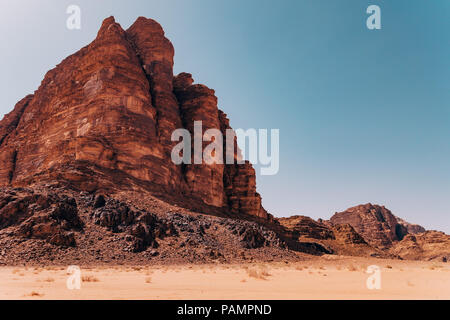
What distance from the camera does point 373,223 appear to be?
135 m

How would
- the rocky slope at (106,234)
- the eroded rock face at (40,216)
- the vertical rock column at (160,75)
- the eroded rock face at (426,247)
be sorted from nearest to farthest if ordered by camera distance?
the rocky slope at (106,234) < the eroded rock face at (40,216) < the vertical rock column at (160,75) < the eroded rock face at (426,247)

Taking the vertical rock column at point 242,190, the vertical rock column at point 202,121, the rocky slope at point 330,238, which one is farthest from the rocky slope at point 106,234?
the rocky slope at point 330,238

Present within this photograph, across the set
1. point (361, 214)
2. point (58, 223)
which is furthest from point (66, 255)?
point (361, 214)

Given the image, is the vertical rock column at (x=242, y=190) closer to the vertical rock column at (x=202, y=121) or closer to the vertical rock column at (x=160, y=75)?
the vertical rock column at (x=202, y=121)

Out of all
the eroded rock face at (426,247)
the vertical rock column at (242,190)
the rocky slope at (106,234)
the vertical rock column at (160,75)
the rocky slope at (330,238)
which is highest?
the vertical rock column at (160,75)

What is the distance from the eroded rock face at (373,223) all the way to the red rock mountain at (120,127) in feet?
226

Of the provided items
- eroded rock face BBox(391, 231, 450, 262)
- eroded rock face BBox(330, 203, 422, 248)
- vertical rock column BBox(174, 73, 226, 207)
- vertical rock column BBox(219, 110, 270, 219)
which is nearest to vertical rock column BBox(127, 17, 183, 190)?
vertical rock column BBox(174, 73, 226, 207)

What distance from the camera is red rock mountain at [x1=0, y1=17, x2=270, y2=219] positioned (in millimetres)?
52469

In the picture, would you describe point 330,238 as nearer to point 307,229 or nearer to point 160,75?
point 307,229

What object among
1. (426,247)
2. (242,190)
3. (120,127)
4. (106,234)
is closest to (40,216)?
(106,234)

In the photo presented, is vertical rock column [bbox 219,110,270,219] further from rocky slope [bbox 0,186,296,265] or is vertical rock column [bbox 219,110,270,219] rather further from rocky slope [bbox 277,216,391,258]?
rocky slope [bbox 0,186,296,265]

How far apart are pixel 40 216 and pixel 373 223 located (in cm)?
13134

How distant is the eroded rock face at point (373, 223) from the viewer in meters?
130

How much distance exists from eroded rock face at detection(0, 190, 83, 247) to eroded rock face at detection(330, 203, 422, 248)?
116560 mm
